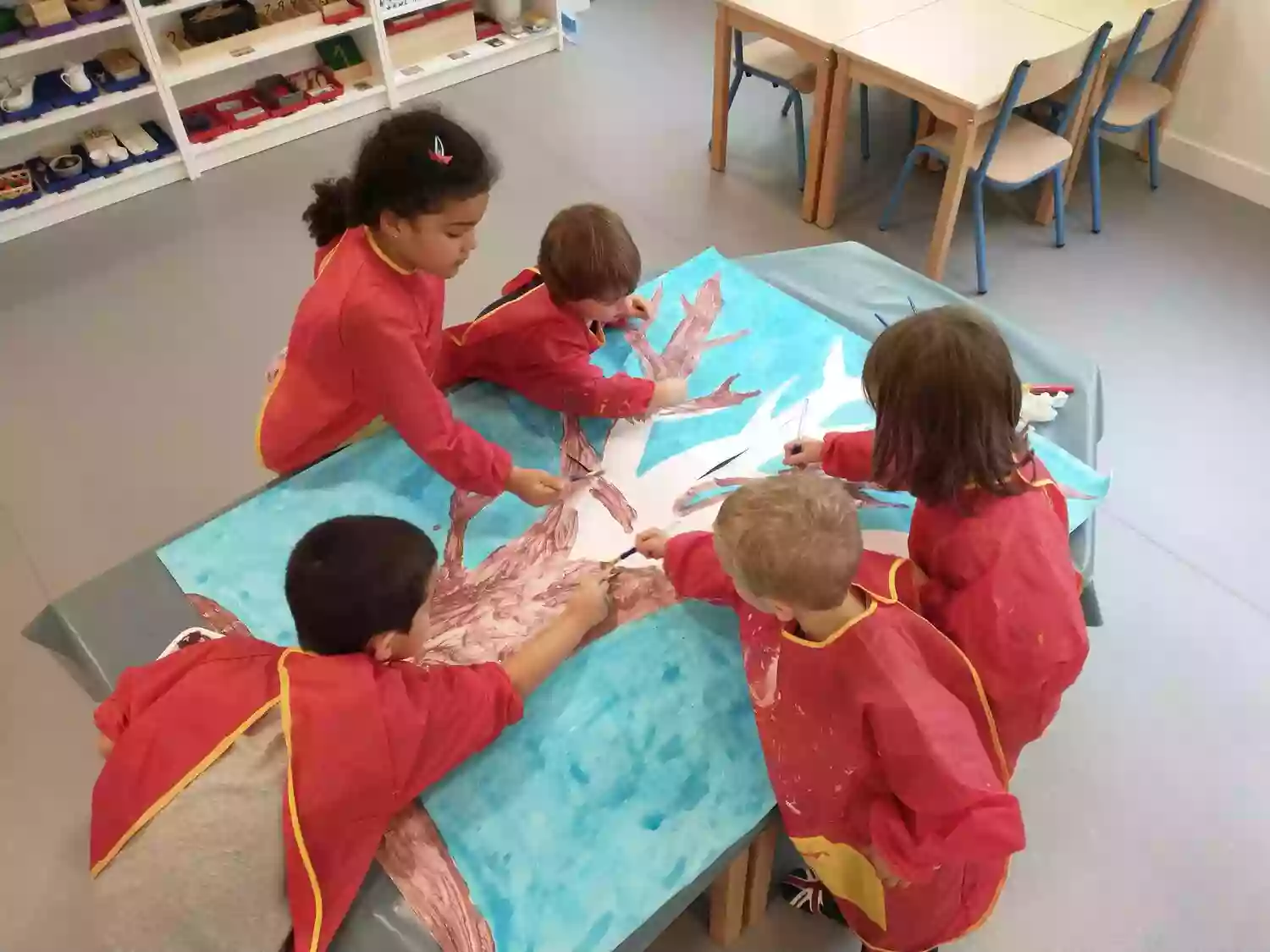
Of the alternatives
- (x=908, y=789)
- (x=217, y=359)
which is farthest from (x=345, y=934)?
(x=217, y=359)

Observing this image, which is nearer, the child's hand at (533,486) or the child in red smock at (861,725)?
the child in red smock at (861,725)

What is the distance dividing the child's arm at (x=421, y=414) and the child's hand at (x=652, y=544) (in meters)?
0.17

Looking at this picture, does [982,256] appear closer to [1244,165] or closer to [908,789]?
[1244,165]

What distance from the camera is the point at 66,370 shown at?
8.39 ft

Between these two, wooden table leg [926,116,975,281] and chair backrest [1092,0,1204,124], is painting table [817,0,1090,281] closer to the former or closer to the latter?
wooden table leg [926,116,975,281]

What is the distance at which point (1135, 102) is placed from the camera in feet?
9.66

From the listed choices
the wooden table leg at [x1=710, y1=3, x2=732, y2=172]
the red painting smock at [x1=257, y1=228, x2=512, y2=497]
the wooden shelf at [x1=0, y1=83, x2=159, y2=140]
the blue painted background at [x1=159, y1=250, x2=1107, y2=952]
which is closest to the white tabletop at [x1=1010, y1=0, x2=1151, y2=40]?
the wooden table leg at [x1=710, y1=3, x2=732, y2=172]

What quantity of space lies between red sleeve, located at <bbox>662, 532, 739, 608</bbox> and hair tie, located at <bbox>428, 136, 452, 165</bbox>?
642 mm

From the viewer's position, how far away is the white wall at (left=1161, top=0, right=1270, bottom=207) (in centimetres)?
293

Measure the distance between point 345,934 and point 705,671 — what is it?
561 millimetres

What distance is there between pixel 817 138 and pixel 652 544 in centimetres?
191

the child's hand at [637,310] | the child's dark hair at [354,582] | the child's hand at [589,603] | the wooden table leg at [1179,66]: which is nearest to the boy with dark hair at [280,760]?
the child's dark hair at [354,582]

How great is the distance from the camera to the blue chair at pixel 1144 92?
2656mm

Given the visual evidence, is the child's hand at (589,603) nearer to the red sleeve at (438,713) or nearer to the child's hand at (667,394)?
the red sleeve at (438,713)
